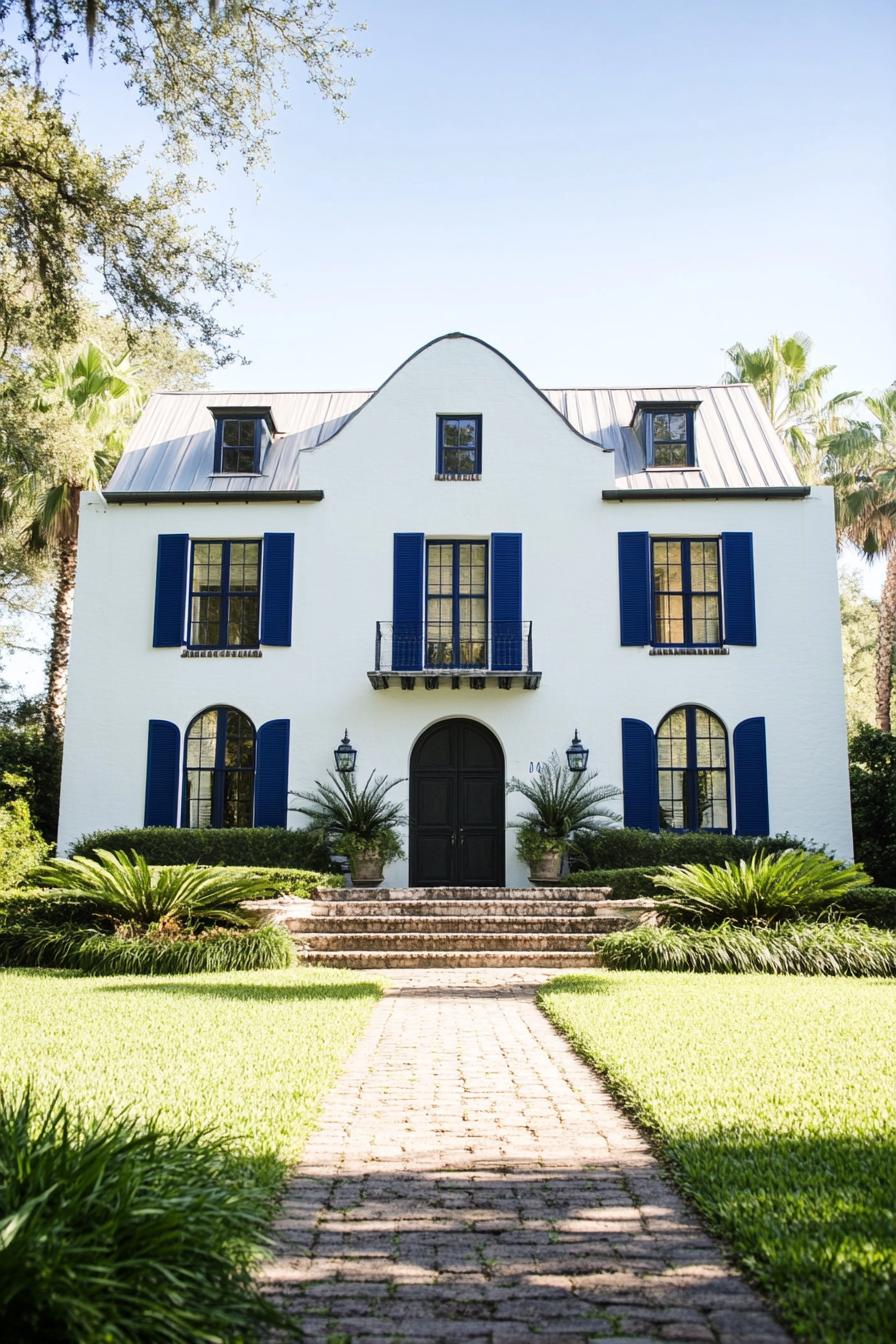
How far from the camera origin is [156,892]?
12570 millimetres

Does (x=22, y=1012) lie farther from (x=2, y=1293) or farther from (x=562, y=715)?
(x=562, y=715)

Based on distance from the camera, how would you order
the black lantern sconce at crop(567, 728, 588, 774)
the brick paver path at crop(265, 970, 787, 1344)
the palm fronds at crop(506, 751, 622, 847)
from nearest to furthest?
the brick paver path at crop(265, 970, 787, 1344)
the palm fronds at crop(506, 751, 622, 847)
the black lantern sconce at crop(567, 728, 588, 774)

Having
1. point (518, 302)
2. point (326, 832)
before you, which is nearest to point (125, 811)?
point (326, 832)

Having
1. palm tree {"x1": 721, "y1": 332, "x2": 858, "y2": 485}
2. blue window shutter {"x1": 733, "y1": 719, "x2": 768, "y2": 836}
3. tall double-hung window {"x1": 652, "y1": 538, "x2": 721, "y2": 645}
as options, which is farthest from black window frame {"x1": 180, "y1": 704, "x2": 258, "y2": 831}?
palm tree {"x1": 721, "y1": 332, "x2": 858, "y2": 485}

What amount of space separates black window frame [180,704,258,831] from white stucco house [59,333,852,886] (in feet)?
0.12

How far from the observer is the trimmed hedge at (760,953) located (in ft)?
37.3

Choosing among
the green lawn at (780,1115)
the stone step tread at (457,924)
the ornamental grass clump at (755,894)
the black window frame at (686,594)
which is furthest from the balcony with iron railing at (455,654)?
the green lawn at (780,1115)

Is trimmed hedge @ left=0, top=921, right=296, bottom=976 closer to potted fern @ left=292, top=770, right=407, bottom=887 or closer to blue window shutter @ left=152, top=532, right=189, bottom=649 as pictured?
potted fern @ left=292, top=770, right=407, bottom=887

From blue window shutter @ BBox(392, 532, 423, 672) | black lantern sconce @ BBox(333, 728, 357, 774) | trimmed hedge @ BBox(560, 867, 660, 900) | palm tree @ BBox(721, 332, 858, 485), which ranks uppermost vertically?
palm tree @ BBox(721, 332, 858, 485)

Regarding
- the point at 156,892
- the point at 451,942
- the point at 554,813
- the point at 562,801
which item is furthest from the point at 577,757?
the point at 156,892

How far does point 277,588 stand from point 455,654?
309cm

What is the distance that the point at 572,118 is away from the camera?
1011 cm

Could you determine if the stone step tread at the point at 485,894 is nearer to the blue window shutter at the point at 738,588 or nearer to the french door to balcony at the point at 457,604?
the french door to balcony at the point at 457,604

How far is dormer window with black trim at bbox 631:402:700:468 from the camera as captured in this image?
1898cm
